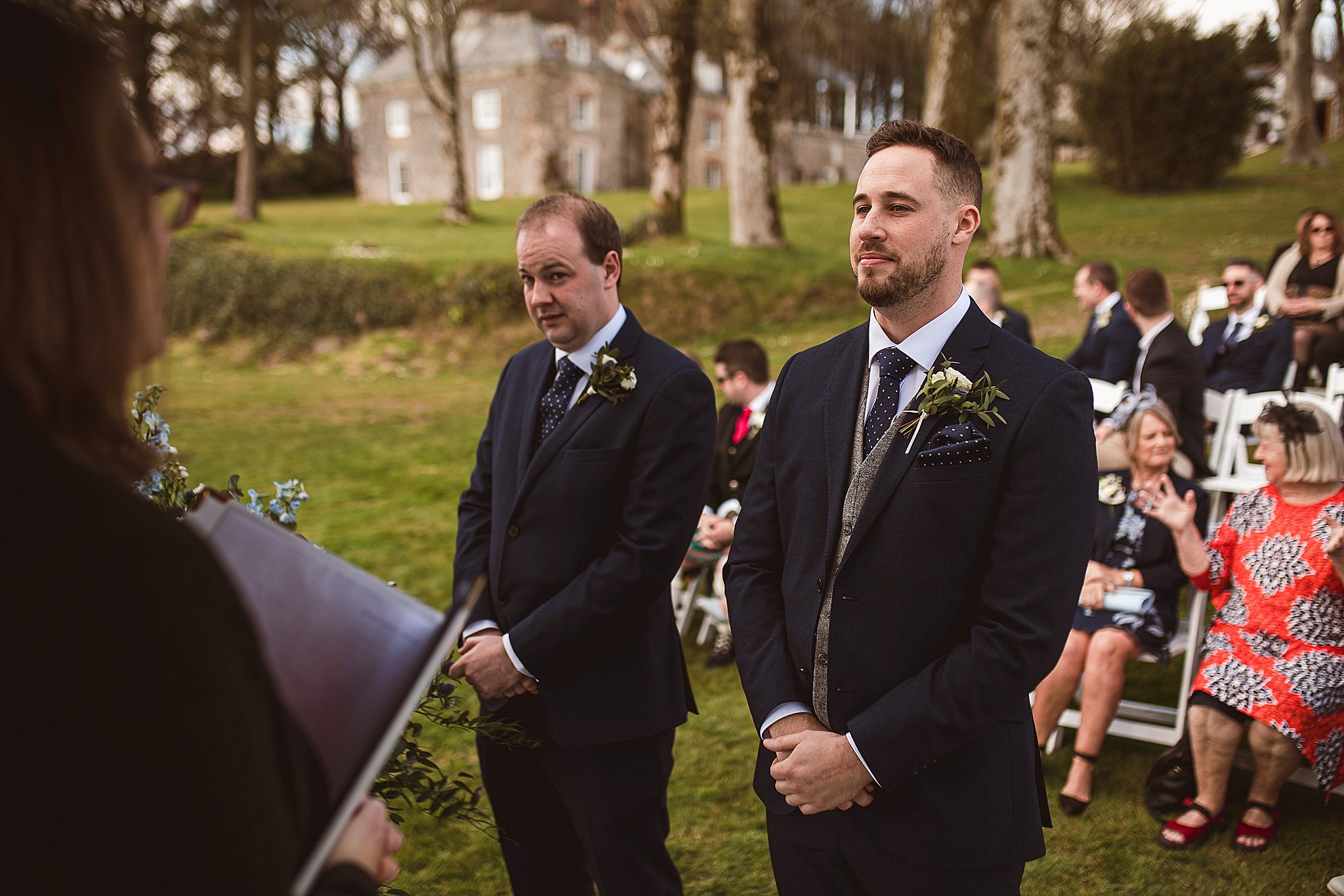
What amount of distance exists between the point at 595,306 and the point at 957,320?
1280mm

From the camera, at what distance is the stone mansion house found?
41.0m

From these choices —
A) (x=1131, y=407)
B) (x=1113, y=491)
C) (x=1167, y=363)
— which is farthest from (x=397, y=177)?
(x=1113, y=491)

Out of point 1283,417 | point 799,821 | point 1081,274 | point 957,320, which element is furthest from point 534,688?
point 1081,274

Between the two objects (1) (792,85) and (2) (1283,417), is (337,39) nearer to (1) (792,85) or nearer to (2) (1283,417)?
(1) (792,85)

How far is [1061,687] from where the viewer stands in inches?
190

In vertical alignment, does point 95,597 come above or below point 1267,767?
above

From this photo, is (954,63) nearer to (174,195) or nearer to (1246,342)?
(1246,342)

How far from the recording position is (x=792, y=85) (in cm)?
Result: 4062

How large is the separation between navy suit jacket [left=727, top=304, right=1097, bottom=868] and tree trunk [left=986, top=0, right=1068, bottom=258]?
1765 cm

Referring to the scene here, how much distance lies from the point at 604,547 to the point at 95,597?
6.61 ft

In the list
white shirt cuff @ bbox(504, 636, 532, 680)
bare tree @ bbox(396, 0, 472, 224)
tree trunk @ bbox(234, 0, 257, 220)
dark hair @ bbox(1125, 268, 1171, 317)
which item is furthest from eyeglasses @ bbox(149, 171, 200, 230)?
tree trunk @ bbox(234, 0, 257, 220)

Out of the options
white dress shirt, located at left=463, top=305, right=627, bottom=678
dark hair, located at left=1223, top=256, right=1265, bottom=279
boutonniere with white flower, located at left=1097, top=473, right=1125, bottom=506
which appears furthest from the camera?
dark hair, located at left=1223, top=256, right=1265, bottom=279

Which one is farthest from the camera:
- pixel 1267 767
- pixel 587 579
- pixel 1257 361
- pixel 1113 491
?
pixel 1257 361

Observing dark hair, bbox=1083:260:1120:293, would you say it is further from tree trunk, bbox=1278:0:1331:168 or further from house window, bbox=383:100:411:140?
house window, bbox=383:100:411:140
